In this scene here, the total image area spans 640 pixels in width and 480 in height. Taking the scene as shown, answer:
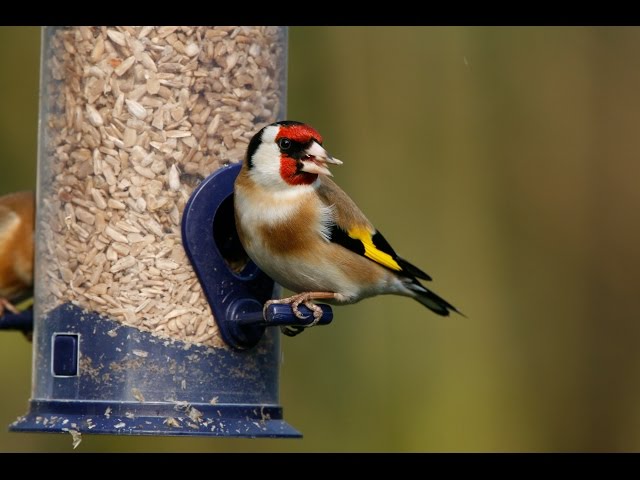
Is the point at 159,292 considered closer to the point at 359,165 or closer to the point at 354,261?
the point at 354,261

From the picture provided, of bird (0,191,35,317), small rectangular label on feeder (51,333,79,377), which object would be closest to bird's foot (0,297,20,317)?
bird (0,191,35,317)

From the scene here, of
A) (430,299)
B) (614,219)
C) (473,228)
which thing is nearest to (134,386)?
(430,299)

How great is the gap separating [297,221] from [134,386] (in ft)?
3.88

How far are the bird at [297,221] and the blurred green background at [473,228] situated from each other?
4.00m

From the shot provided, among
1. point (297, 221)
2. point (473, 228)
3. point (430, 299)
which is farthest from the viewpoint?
point (473, 228)

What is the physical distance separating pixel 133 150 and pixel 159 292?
0.74 metres

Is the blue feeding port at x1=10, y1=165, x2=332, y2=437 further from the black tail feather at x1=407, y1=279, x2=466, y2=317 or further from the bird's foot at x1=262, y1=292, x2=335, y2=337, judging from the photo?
the black tail feather at x1=407, y1=279, x2=466, y2=317

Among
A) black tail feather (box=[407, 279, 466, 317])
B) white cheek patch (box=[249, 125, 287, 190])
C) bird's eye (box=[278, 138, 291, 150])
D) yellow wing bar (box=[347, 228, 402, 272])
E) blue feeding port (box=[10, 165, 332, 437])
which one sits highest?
bird's eye (box=[278, 138, 291, 150])

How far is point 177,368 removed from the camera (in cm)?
661

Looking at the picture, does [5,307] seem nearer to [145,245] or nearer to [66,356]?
[66,356]

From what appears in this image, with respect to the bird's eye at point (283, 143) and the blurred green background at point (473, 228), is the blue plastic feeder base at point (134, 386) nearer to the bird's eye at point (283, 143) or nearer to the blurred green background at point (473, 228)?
the bird's eye at point (283, 143)

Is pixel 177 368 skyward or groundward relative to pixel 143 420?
skyward

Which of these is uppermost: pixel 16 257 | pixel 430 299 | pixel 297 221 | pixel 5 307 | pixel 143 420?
pixel 297 221

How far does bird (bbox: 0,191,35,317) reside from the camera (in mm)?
7582
